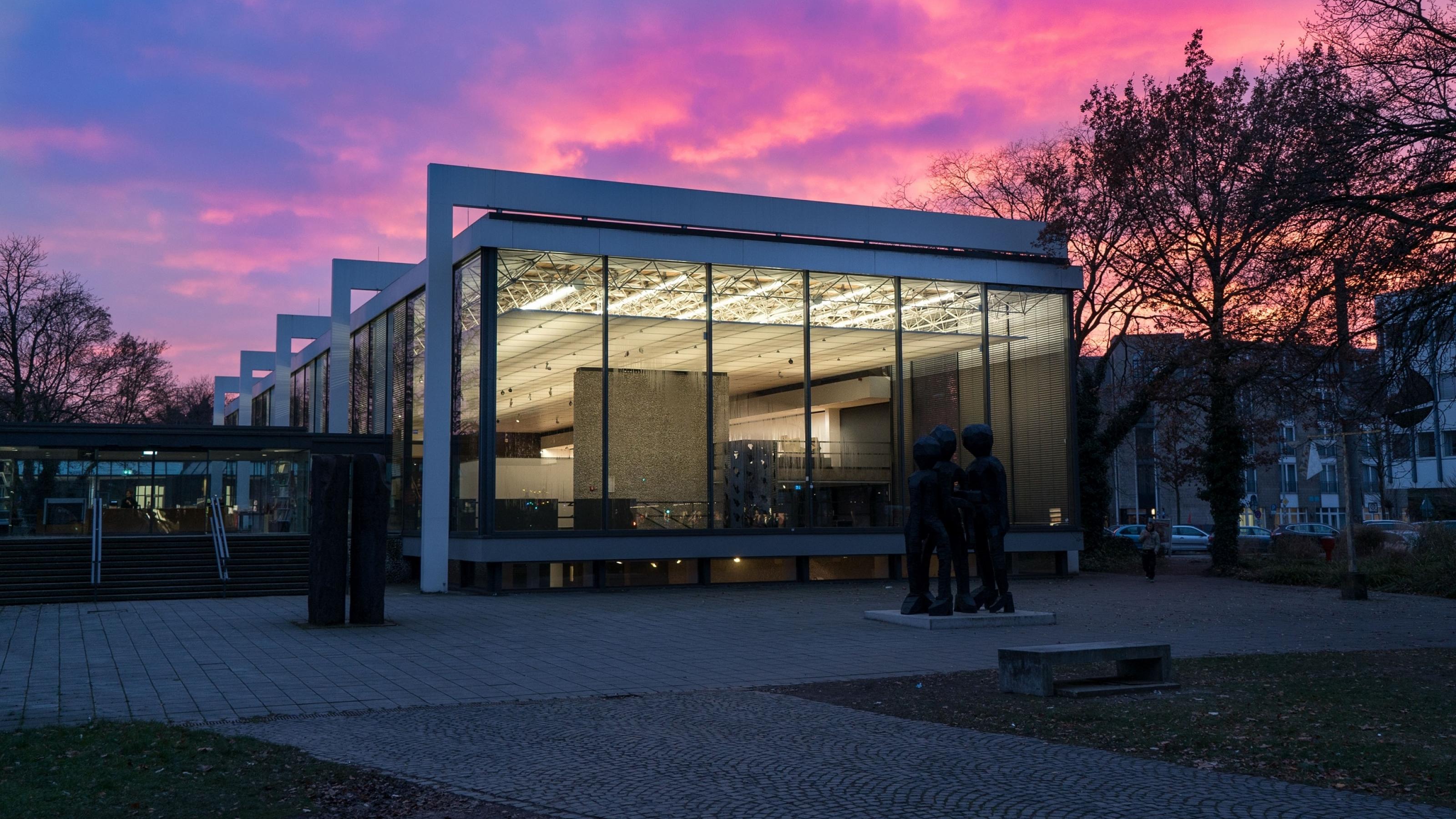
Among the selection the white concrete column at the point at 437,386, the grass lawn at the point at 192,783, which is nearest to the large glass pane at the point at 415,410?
the white concrete column at the point at 437,386

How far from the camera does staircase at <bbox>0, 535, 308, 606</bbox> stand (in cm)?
2295

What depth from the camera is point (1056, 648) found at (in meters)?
10.4

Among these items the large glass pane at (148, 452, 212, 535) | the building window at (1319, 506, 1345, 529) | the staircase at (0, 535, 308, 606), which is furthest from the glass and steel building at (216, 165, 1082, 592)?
the building window at (1319, 506, 1345, 529)

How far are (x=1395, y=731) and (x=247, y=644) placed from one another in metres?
12.6

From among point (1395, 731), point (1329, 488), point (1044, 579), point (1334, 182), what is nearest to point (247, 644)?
point (1395, 731)

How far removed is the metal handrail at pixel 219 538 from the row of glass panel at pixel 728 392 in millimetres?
4850

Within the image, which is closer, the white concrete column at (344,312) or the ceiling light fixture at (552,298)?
the ceiling light fixture at (552,298)

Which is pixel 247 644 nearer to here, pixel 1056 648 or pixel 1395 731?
pixel 1056 648

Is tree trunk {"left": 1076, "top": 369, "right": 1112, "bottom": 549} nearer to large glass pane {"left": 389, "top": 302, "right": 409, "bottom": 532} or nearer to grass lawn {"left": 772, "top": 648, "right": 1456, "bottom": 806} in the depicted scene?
large glass pane {"left": 389, "top": 302, "right": 409, "bottom": 532}

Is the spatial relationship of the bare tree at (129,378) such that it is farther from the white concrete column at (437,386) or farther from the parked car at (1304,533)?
the parked car at (1304,533)

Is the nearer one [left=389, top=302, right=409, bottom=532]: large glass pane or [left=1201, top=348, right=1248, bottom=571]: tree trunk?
[left=389, top=302, right=409, bottom=532]: large glass pane

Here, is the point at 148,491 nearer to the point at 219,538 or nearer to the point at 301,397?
the point at 219,538

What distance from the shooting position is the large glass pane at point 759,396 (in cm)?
2609

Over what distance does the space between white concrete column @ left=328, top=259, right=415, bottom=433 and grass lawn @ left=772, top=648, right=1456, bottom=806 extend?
2698 cm
